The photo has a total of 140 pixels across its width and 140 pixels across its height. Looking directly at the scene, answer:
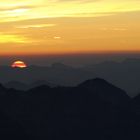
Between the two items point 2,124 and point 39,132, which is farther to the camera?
point 39,132

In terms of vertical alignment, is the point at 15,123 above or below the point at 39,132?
above

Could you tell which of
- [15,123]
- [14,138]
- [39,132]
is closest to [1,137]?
[14,138]

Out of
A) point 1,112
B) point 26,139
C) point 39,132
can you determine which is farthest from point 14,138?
point 39,132

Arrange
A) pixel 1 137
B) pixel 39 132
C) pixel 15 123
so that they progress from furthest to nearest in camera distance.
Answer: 1. pixel 39 132
2. pixel 15 123
3. pixel 1 137

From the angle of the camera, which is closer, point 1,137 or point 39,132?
point 1,137

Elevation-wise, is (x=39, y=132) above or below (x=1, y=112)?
below

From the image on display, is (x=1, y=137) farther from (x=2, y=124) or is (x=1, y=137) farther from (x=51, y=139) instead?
(x=51, y=139)

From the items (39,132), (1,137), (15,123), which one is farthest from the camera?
(39,132)

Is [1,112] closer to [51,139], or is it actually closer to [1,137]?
[1,137]

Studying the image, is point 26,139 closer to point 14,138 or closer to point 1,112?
point 14,138
